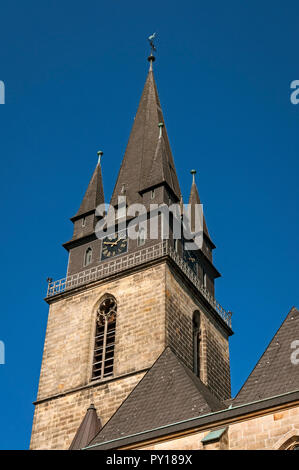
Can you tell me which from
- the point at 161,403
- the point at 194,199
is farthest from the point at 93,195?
the point at 161,403

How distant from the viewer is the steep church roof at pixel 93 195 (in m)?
32.4

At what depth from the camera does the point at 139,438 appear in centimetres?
1658

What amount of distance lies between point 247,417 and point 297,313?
3.76 meters

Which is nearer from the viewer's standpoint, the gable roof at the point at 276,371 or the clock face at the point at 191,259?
the gable roof at the point at 276,371

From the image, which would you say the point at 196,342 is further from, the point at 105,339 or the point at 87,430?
the point at 87,430

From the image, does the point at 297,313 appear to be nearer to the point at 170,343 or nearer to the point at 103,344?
the point at 170,343

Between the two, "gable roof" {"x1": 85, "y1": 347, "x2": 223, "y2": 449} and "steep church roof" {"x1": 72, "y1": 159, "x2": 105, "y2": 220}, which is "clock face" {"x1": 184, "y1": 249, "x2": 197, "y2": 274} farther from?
"gable roof" {"x1": 85, "y1": 347, "x2": 223, "y2": 449}

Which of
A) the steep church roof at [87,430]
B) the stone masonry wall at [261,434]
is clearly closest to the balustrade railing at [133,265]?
the steep church roof at [87,430]

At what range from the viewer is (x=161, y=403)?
60.5 feet

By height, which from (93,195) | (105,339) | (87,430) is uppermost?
(93,195)

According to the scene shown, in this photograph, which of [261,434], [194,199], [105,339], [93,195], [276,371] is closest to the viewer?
[261,434]

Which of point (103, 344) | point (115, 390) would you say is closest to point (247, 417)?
point (115, 390)

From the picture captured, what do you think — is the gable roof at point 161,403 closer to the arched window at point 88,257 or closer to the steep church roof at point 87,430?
the steep church roof at point 87,430

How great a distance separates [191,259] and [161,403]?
12.5 metres
